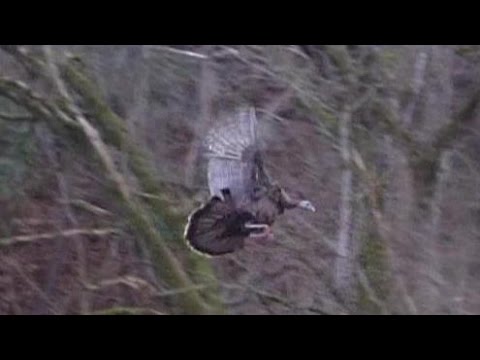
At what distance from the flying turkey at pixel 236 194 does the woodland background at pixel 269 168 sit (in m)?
0.04

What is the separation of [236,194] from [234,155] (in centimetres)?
11

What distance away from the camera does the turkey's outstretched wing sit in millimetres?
5891

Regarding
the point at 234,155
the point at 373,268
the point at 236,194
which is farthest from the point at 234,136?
the point at 373,268

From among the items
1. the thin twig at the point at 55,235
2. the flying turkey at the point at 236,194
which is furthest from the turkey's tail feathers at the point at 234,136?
the thin twig at the point at 55,235

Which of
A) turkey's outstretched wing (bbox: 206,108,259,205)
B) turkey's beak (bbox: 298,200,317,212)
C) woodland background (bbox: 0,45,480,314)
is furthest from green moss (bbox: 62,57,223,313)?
turkey's beak (bbox: 298,200,317,212)

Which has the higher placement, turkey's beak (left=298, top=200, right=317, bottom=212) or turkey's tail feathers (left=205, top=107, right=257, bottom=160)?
turkey's tail feathers (left=205, top=107, right=257, bottom=160)

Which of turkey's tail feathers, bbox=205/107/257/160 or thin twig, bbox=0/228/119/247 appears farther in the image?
thin twig, bbox=0/228/119/247

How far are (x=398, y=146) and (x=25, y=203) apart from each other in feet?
3.56

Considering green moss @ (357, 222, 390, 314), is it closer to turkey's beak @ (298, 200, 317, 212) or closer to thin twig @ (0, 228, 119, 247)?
turkey's beak @ (298, 200, 317, 212)

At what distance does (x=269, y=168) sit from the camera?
5949 mm

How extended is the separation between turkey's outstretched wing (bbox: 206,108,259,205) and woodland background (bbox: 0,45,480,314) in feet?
0.13

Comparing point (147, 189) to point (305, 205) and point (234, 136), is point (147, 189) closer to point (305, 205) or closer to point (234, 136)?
point (234, 136)
